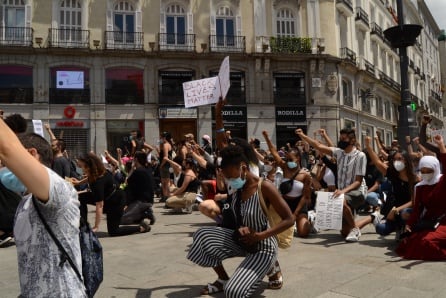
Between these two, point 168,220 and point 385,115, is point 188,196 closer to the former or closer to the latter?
point 168,220

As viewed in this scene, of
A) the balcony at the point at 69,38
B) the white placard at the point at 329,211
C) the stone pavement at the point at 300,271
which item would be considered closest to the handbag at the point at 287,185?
the white placard at the point at 329,211

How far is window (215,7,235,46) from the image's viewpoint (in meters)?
25.7

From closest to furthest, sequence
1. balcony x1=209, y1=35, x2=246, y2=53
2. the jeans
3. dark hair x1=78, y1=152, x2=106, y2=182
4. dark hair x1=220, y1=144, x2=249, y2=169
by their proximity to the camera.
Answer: dark hair x1=220, y1=144, x2=249, y2=169, the jeans, dark hair x1=78, y1=152, x2=106, y2=182, balcony x1=209, y1=35, x2=246, y2=53

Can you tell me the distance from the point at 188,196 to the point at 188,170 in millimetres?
620

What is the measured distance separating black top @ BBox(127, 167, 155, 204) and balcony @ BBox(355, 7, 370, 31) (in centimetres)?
2776

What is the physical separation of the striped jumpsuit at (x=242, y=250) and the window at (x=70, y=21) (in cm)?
2276

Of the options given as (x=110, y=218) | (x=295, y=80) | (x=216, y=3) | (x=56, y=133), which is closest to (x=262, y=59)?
(x=295, y=80)

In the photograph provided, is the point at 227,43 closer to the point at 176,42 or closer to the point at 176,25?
the point at 176,42

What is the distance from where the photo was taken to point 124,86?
24.5 metres

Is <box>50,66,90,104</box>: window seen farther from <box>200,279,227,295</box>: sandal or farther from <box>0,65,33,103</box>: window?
<box>200,279,227,295</box>: sandal

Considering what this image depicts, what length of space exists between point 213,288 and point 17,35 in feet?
77.8

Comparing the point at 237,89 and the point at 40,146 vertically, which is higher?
the point at 237,89

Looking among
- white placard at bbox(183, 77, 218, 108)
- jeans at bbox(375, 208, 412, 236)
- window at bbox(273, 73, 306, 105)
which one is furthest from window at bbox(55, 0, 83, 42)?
jeans at bbox(375, 208, 412, 236)

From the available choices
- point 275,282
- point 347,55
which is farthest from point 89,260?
point 347,55
